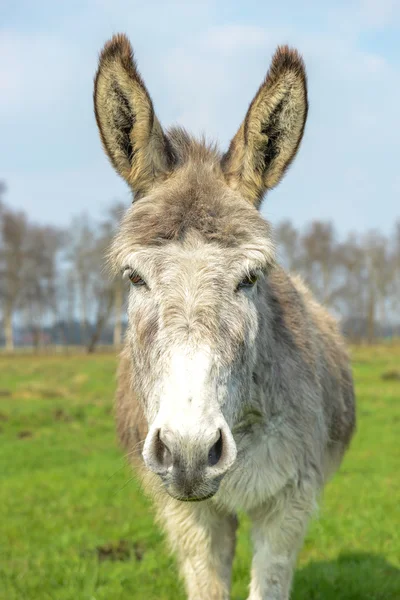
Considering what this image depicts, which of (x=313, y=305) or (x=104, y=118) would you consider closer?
(x=104, y=118)

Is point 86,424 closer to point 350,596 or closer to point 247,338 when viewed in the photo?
point 350,596

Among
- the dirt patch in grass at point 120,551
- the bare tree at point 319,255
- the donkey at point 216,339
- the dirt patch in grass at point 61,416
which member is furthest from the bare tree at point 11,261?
the donkey at point 216,339

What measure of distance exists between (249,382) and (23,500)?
6.47 meters

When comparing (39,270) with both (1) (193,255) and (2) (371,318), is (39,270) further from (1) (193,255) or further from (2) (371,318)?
(1) (193,255)

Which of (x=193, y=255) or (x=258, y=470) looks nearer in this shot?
(x=193, y=255)

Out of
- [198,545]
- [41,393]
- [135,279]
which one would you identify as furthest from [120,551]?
[41,393]

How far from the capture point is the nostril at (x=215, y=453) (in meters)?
2.39

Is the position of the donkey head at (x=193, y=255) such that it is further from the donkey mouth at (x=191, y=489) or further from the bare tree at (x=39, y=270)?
the bare tree at (x=39, y=270)

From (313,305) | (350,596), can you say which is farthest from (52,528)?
(313,305)

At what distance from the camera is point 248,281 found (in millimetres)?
2969

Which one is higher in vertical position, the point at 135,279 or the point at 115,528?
the point at 135,279

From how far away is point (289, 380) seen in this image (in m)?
3.72

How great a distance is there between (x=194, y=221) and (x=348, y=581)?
4.00 metres

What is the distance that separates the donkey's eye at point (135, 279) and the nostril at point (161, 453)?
82 centimetres
